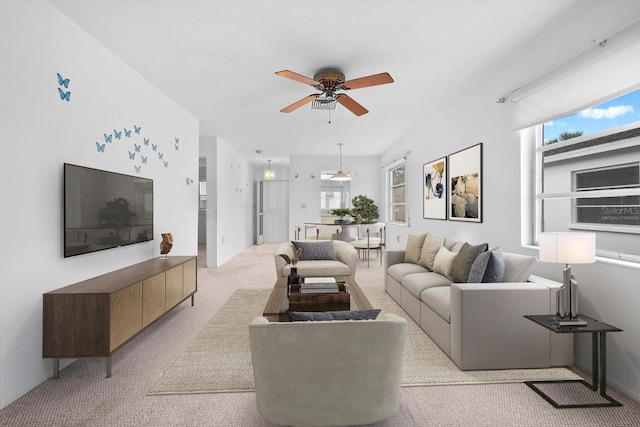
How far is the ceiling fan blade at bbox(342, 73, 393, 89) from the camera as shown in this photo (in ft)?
9.93

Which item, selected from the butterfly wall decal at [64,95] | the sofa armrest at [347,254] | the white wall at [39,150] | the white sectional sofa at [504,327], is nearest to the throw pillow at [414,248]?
the sofa armrest at [347,254]

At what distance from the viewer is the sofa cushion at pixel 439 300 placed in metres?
2.81

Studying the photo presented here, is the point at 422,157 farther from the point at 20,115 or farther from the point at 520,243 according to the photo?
the point at 20,115

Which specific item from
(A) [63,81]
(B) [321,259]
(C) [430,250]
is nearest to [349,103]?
(C) [430,250]

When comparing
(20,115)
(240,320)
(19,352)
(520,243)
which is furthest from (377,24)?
(19,352)

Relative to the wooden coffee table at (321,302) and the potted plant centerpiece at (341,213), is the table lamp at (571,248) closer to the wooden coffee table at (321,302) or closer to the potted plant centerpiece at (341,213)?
the wooden coffee table at (321,302)

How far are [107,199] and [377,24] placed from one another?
270 cm

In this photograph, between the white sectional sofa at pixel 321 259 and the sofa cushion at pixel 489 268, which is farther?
the white sectional sofa at pixel 321 259

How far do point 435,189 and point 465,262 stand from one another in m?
2.37

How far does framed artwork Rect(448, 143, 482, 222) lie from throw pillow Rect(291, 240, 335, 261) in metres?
1.71

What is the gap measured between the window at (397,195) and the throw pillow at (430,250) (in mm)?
3077

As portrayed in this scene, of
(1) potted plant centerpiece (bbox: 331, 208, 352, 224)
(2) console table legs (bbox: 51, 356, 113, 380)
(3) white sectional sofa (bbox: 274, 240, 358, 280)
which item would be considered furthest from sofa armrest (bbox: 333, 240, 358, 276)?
(2) console table legs (bbox: 51, 356, 113, 380)

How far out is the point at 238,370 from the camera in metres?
2.58

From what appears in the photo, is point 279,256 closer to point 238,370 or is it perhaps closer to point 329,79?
point 238,370
